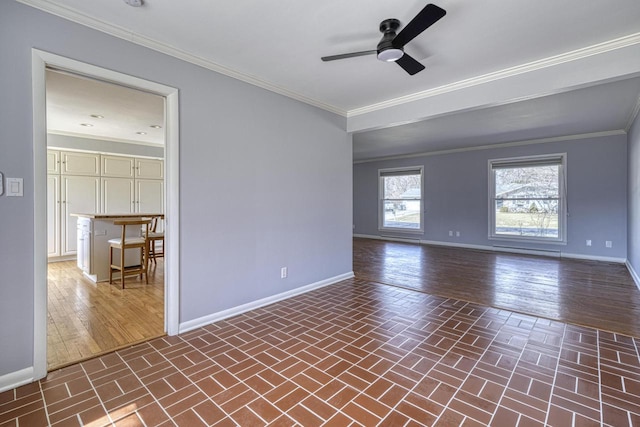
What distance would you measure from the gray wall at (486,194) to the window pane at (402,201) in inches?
11.1

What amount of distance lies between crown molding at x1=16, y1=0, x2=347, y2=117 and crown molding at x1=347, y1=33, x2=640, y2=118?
124 centimetres

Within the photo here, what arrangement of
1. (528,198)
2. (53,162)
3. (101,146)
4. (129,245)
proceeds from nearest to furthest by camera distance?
1. (129,245)
2. (53,162)
3. (101,146)
4. (528,198)

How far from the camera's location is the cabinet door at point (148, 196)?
21.9ft

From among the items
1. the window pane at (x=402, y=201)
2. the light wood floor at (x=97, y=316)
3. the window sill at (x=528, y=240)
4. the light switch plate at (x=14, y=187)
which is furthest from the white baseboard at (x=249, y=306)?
the window pane at (x=402, y=201)

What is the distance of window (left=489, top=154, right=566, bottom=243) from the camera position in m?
6.27

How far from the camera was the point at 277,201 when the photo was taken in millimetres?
3502

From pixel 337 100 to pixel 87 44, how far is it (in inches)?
101

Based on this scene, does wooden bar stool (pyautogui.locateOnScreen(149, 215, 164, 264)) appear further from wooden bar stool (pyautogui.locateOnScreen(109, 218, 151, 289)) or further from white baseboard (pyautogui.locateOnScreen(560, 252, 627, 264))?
white baseboard (pyautogui.locateOnScreen(560, 252, 627, 264))

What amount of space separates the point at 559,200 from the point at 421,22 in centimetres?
619

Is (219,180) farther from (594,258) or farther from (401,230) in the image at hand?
→ (594,258)

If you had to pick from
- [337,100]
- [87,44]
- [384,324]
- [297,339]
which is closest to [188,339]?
[297,339]

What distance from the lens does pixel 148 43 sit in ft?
8.00

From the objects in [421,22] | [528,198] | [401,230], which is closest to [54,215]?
[421,22]

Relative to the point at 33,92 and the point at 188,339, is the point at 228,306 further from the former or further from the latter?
the point at 33,92
